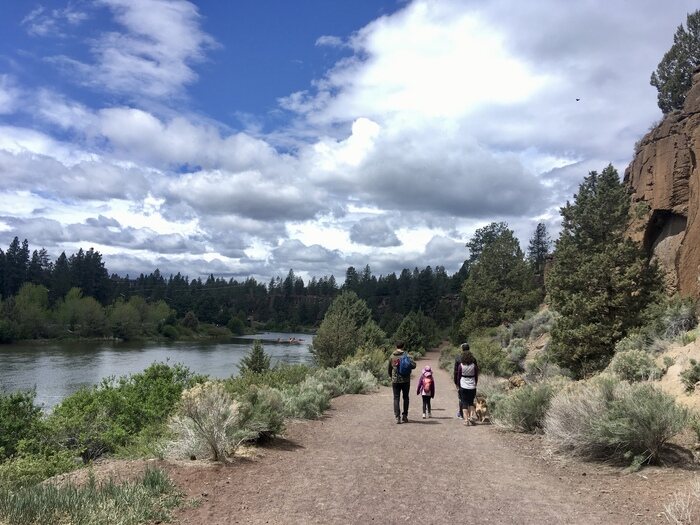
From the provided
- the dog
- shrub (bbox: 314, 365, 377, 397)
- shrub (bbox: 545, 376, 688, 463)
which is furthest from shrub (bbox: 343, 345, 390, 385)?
shrub (bbox: 545, 376, 688, 463)

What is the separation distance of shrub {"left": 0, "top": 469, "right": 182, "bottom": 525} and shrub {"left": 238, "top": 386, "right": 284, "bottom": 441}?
104 inches

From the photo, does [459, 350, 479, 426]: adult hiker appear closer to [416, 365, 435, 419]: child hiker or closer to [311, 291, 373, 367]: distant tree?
[416, 365, 435, 419]: child hiker

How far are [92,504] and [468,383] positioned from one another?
8814mm

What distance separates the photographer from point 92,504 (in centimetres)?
496

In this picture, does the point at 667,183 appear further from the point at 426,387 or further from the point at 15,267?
the point at 15,267

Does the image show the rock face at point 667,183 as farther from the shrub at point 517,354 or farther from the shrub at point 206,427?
the shrub at point 206,427

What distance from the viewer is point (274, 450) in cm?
859

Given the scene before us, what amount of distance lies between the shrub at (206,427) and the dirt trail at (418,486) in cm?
35

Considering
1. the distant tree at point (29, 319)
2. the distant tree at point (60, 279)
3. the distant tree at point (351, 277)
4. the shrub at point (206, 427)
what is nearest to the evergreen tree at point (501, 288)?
the shrub at point (206, 427)

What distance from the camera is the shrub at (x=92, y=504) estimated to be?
470cm

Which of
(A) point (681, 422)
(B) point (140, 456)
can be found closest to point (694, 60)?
(A) point (681, 422)

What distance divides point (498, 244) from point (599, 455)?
130 feet

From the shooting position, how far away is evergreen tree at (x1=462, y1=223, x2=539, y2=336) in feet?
142

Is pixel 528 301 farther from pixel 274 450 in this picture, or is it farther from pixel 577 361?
pixel 274 450
